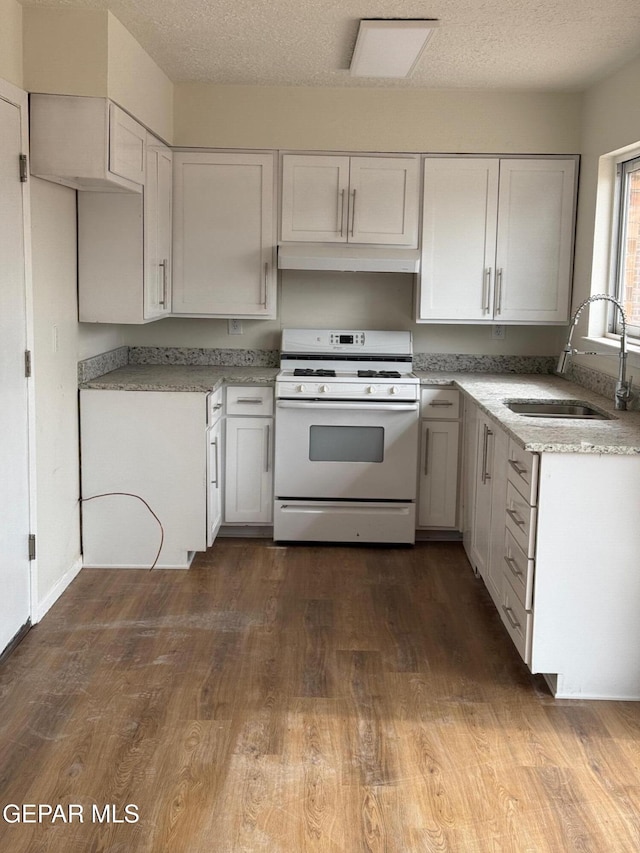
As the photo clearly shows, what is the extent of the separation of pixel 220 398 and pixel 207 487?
56cm

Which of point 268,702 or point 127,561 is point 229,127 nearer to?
point 127,561

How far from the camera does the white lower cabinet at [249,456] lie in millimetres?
4855

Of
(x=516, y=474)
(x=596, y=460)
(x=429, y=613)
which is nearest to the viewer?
(x=596, y=460)

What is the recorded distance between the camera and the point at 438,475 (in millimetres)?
4922

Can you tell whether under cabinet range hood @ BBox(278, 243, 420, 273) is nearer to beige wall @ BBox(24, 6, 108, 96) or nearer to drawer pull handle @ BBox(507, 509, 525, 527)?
beige wall @ BBox(24, 6, 108, 96)

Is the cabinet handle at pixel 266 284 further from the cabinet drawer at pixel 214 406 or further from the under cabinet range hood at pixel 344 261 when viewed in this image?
the cabinet drawer at pixel 214 406

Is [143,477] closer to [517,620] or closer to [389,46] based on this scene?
[517,620]

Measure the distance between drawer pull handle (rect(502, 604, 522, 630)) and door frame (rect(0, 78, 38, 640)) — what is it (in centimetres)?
184

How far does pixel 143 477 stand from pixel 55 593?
709 millimetres

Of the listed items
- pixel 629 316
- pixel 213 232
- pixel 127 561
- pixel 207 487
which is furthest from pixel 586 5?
pixel 127 561

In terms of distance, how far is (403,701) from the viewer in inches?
122

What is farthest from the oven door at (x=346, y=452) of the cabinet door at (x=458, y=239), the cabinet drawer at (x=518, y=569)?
the cabinet drawer at (x=518, y=569)

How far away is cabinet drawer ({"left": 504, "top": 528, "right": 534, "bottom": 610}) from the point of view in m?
3.10

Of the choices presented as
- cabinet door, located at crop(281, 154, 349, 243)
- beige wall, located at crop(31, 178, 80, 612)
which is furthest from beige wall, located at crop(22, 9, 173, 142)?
cabinet door, located at crop(281, 154, 349, 243)
